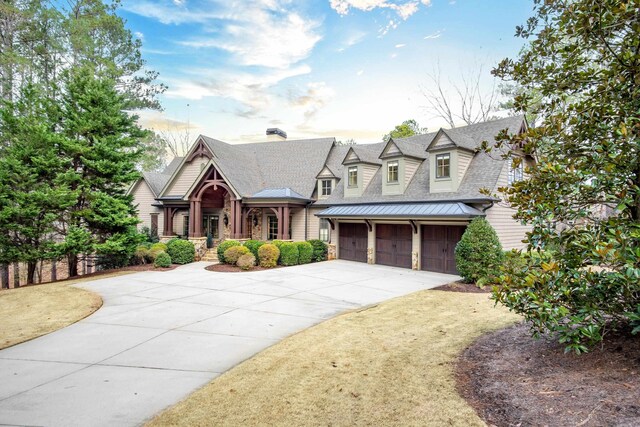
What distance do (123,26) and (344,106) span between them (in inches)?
645

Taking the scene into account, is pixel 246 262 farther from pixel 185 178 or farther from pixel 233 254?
pixel 185 178

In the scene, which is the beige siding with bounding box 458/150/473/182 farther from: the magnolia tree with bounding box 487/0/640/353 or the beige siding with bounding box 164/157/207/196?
the beige siding with bounding box 164/157/207/196

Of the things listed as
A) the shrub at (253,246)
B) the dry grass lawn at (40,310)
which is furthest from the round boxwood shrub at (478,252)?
the dry grass lawn at (40,310)

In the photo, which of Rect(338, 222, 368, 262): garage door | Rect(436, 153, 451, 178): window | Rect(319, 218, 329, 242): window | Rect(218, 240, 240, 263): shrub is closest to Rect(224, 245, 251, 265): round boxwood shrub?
Rect(218, 240, 240, 263): shrub

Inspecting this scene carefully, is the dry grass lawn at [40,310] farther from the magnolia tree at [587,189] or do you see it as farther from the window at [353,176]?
the window at [353,176]

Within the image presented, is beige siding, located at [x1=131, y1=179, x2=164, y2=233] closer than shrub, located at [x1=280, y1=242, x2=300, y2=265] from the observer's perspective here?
No

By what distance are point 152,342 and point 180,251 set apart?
1253cm

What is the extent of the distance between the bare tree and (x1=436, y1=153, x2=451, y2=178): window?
12315 mm

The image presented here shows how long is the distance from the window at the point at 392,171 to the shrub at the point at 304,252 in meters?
5.58

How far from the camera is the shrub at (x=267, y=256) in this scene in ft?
55.2

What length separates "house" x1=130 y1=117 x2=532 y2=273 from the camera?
1480cm

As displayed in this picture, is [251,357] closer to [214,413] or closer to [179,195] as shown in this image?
[214,413]

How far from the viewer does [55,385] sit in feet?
15.0

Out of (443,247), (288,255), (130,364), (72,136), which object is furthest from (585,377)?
(72,136)
